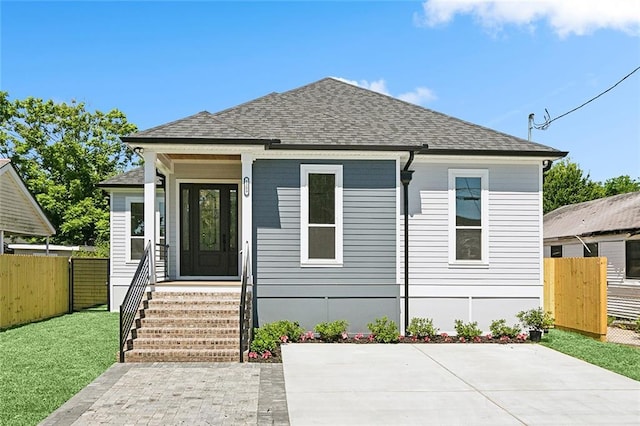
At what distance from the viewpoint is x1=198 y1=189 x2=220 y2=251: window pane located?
1289 centimetres

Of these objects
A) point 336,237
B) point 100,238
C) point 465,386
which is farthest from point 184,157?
point 100,238

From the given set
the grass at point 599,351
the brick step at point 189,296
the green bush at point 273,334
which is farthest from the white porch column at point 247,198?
the grass at point 599,351

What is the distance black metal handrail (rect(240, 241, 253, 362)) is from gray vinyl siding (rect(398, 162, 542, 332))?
3.19 m

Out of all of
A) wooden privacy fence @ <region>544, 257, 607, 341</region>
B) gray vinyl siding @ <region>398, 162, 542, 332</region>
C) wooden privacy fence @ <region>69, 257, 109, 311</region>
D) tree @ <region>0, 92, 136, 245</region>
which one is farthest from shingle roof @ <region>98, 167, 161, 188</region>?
tree @ <region>0, 92, 136, 245</region>

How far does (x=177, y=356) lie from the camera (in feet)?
29.2

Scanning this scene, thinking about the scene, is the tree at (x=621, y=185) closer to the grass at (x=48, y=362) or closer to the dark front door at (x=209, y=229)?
the dark front door at (x=209, y=229)

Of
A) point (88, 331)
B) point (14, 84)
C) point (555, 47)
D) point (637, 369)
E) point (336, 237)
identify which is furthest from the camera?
point (14, 84)

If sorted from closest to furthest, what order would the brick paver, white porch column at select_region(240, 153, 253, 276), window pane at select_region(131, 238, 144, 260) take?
the brick paver
white porch column at select_region(240, 153, 253, 276)
window pane at select_region(131, 238, 144, 260)

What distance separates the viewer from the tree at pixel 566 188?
38.1 meters

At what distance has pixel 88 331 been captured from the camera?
1227 centimetres

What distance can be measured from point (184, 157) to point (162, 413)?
6879 mm

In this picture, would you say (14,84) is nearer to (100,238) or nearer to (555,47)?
(100,238)

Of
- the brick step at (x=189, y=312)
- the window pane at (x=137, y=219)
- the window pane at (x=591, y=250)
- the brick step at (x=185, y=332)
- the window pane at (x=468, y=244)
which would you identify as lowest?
the brick step at (x=185, y=332)

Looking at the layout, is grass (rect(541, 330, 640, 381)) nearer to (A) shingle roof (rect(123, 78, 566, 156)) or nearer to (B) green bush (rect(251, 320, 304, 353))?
(A) shingle roof (rect(123, 78, 566, 156))
